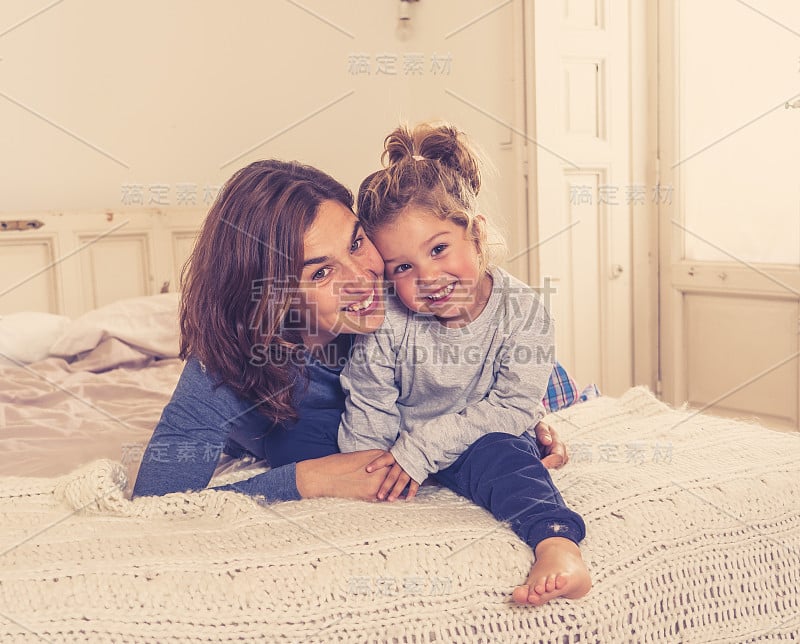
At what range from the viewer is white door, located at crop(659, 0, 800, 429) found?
2.82 m

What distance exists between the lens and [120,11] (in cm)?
321

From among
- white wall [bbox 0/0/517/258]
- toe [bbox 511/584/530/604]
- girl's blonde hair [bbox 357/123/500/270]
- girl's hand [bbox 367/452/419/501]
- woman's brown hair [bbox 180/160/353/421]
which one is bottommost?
toe [bbox 511/584/530/604]

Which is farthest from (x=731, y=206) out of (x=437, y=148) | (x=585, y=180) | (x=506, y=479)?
(x=506, y=479)

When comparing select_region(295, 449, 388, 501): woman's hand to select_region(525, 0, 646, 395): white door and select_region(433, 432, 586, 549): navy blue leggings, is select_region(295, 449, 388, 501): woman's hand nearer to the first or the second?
select_region(433, 432, 586, 549): navy blue leggings

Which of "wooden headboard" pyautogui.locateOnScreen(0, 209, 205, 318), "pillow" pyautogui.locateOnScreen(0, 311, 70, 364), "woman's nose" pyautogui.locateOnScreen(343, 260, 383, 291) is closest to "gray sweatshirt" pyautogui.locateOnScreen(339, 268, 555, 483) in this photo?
"woman's nose" pyautogui.locateOnScreen(343, 260, 383, 291)

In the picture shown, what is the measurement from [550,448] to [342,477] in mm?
359

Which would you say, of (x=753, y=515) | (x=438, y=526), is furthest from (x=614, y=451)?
(x=438, y=526)

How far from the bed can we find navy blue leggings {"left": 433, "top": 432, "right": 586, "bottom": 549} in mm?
26

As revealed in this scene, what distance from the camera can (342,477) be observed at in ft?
4.05

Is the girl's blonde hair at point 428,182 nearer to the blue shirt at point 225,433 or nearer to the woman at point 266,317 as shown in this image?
the woman at point 266,317

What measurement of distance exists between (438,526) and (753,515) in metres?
0.46

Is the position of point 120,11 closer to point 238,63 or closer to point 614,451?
point 238,63

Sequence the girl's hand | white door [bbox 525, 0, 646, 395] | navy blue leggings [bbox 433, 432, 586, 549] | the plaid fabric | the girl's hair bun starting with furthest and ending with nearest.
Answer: white door [bbox 525, 0, 646, 395] < the plaid fabric < the girl's hair bun < the girl's hand < navy blue leggings [bbox 433, 432, 586, 549]

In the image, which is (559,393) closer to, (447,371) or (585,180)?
(447,371)
